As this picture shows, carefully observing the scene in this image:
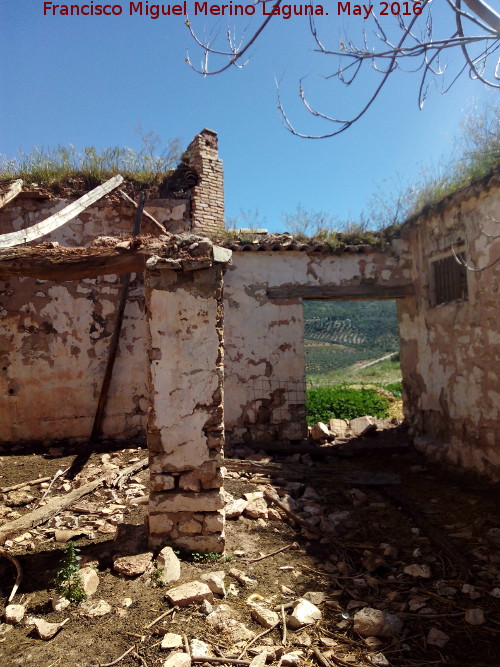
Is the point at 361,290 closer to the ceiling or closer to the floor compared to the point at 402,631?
closer to the ceiling

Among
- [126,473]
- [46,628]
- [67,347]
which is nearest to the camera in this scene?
[46,628]

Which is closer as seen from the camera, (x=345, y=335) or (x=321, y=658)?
(x=321, y=658)

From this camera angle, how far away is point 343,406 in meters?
12.8

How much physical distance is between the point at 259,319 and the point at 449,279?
326 centimetres

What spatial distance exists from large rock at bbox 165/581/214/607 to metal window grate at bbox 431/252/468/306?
18.7 ft

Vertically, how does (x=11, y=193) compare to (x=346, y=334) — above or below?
above

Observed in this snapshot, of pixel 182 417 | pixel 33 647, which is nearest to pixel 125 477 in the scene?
pixel 182 417

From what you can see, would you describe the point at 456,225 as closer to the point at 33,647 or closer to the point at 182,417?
the point at 182,417

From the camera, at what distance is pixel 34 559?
176 inches

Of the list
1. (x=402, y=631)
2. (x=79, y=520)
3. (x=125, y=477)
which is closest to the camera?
(x=402, y=631)

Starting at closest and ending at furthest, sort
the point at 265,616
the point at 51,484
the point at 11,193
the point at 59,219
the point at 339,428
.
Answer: the point at 265,616
the point at 51,484
the point at 59,219
the point at 11,193
the point at 339,428

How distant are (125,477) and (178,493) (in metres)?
2.46

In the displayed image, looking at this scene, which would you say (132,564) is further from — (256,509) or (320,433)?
(320,433)

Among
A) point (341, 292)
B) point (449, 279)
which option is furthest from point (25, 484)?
point (449, 279)
